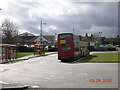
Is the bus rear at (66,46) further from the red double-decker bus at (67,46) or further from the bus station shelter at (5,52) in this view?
the bus station shelter at (5,52)

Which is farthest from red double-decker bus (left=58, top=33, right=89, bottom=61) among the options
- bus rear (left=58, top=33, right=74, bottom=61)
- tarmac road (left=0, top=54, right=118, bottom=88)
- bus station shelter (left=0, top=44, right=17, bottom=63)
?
tarmac road (left=0, top=54, right=118, bottom=88)

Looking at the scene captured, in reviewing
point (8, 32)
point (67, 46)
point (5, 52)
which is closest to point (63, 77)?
point (67, 46)

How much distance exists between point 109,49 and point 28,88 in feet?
197

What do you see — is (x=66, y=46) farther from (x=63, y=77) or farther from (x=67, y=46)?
Result: (x=63, y=77)

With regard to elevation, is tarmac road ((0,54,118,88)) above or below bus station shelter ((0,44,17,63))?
below

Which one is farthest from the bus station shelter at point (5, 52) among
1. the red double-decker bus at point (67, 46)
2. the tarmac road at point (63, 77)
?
the tarmac road at point (63, 77)

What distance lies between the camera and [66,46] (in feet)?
82.8

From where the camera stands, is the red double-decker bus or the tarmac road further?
the red double-decker bus

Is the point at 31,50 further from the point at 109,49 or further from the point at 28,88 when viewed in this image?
the point at 28,88

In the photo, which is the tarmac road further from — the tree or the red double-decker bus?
the tree

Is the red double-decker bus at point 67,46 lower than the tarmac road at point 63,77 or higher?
higher

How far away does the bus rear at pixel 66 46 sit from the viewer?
984 inches

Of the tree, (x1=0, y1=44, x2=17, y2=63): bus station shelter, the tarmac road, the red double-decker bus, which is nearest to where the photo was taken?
the tarmac road

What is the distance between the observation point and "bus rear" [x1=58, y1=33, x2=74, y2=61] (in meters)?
25.0
